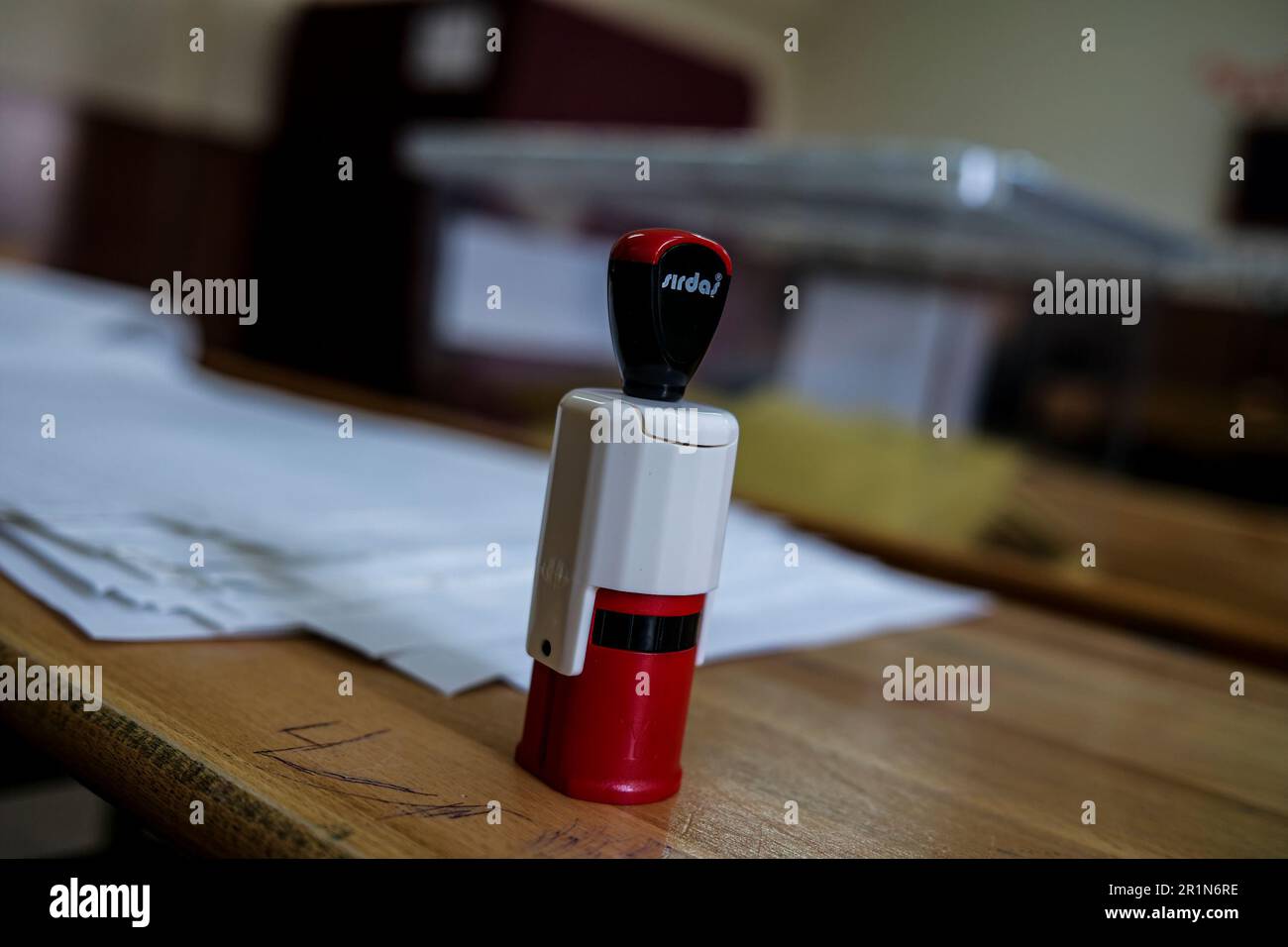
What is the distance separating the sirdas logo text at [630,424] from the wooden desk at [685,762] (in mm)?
105

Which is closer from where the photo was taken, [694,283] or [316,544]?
[694,283]

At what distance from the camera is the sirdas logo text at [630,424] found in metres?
0.30

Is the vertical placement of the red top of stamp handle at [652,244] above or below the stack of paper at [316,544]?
above

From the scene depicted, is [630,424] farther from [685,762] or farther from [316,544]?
[316,544]

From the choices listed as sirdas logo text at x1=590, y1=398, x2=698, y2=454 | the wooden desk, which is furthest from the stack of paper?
sirdas logo text at x1=590, y1=398, x2=698, y2=454

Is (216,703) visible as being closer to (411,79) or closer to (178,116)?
(411,79)

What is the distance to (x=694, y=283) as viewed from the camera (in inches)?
12.2

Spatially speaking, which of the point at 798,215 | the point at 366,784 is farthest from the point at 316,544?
the point at 798,215

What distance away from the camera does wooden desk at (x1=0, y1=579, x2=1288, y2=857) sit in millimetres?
300

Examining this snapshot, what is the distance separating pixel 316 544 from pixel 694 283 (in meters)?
0.30

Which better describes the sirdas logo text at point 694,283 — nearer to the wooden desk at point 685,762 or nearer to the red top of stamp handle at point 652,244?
the red top of stamp handle at point 652,244

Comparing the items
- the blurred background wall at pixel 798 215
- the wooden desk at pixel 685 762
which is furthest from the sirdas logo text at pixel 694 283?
the blurred background wall at pixel 798 215

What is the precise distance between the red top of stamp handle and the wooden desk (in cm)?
15

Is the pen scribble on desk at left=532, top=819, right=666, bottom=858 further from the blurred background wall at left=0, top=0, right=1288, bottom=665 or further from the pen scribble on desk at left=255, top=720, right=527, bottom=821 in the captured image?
the blurred background wall at left=0, top=0, right=1288, bottom=665
